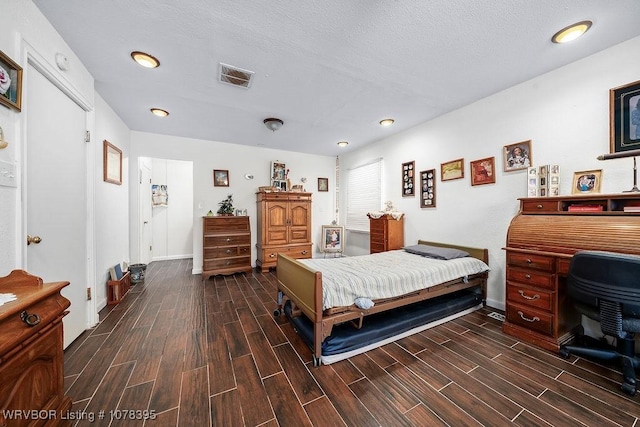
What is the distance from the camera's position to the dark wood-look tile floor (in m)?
1.35

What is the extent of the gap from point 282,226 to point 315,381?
330 centimetres

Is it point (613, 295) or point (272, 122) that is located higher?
point (272, 122)

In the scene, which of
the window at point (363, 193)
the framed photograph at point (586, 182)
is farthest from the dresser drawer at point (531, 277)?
the window at point (363, 193)

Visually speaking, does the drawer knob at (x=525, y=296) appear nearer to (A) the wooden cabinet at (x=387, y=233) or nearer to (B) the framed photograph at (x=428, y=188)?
(B) the framed photograph at (x=428, y=188)

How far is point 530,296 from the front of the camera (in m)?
2.12

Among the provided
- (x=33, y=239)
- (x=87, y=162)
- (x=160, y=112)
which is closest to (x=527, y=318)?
(x=33, y=239)

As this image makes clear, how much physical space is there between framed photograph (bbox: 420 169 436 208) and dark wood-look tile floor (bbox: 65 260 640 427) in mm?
1771

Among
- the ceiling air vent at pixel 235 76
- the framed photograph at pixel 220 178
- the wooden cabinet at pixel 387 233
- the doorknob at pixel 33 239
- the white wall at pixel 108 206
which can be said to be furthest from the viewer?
the framed photograph at pixel 220 178

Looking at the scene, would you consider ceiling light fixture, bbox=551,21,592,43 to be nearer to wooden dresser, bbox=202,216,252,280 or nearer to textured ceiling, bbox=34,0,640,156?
textured ceiling, bbox=34,0,640,156

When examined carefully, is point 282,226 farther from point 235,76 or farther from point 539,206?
point 539,206

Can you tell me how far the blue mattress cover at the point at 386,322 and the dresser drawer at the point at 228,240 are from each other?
84.8 inches

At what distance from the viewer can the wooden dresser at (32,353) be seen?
0.89 meters

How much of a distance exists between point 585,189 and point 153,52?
421 cm

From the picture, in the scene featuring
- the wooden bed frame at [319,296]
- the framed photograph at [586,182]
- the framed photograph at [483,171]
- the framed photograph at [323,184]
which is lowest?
the wooden bed frame at [319,296]
